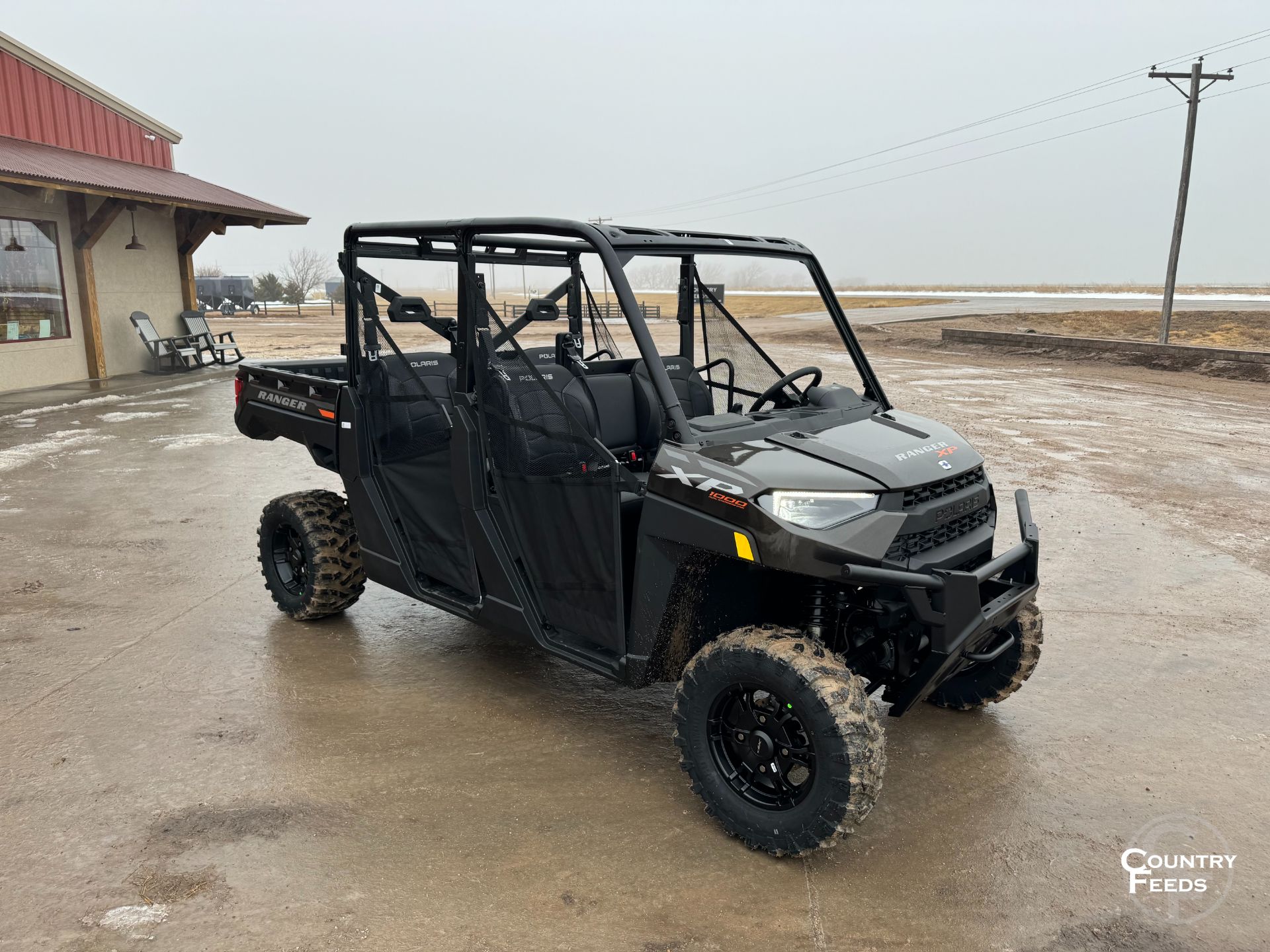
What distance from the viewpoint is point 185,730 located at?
12.6 ft

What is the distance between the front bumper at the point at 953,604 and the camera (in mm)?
2852

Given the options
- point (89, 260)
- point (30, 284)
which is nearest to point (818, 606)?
point (30, 284)

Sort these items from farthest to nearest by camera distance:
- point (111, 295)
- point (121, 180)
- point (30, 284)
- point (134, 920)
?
point (111, 295) → point (121, 180) → point (30, 284) → point (134, 920)

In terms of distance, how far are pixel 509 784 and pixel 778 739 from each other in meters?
1.06

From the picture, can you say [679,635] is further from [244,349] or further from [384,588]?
[244,349]

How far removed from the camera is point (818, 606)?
3.15 metres

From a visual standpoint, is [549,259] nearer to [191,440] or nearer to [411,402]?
[411,402]

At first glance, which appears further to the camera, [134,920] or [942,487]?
[942,487]

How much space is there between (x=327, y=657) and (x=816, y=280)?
2.93 meters

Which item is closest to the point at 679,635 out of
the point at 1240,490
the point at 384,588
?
the point at 384,588

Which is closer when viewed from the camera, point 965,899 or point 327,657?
point 965,899

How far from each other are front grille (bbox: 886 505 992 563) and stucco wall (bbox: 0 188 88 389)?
15608mm

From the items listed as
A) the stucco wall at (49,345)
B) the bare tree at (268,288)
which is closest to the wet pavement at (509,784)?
the stucco wall at (49,345)

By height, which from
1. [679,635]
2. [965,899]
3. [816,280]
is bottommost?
[965,899]
